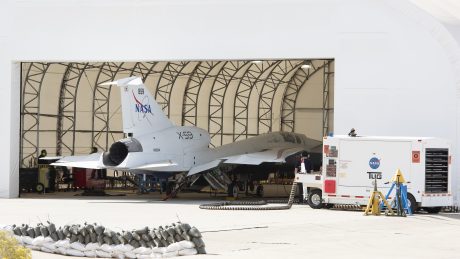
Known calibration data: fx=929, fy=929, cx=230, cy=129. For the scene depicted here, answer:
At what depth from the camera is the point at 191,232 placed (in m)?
14.5

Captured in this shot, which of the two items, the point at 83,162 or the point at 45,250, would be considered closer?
the point at 45,250

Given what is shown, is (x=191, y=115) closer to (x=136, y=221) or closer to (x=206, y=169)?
(x=206, y=169)

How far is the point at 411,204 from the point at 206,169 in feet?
29.8

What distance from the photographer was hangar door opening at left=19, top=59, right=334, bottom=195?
3920 cm

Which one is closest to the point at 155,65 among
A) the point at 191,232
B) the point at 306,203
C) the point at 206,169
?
the point at 206,169

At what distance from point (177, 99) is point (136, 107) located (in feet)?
50.3

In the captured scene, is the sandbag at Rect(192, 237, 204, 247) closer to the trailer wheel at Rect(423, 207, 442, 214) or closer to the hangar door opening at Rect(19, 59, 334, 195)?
the trailer wheel at Rect(423, 207, 442, 214)

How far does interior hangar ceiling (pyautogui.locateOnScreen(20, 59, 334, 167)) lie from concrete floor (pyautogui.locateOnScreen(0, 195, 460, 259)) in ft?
33.6

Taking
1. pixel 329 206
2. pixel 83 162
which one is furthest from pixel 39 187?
pixel 329 206

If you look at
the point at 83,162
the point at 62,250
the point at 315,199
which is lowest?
the point at 62,250

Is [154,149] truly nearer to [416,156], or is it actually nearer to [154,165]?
[154,165]

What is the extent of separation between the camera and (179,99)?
145 feet

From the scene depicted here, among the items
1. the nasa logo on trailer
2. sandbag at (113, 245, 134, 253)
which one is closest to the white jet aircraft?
the nasa logo on trailer

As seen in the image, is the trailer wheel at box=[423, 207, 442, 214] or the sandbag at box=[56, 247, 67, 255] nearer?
the sandbag at box=[56, 247, 67, 255]
